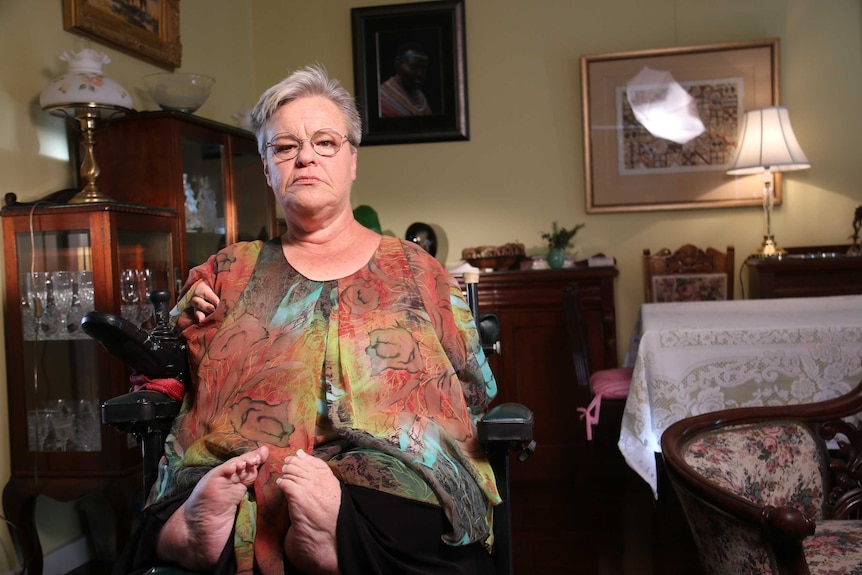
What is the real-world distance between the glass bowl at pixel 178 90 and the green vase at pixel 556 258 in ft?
5.51

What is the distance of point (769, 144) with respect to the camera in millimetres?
3686

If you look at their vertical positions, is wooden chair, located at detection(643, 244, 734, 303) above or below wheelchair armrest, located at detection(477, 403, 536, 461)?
above

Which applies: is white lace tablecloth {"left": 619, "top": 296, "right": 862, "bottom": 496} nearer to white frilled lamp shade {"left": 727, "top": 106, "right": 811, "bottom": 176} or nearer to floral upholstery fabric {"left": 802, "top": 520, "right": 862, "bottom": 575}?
floral upholstery fabric {"left": 802, "top": 520, "right": 862, "bottom": 575}

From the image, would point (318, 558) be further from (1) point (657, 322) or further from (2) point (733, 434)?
(1) point (657, 322)

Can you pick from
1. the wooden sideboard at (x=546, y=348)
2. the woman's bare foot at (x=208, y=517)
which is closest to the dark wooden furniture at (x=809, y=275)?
the wooden sideboard at (x=546, y=348)

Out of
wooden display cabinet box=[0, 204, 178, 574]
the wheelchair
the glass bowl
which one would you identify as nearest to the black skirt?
the wheelchair

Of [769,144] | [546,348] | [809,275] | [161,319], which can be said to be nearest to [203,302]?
[161,319]

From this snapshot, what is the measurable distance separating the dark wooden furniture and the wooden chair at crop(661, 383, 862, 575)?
5.03 feet

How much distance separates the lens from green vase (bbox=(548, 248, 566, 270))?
3926 millimetres

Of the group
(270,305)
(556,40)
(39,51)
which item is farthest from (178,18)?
(270,305)

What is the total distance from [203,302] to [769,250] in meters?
2.79

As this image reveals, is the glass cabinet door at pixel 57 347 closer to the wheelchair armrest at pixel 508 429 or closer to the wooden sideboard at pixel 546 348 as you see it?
the wheelchair armrest at pixel 508 429

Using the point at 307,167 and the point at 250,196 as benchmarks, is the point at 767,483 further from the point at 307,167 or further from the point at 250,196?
the point at 250,196

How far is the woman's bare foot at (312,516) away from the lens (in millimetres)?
1323
